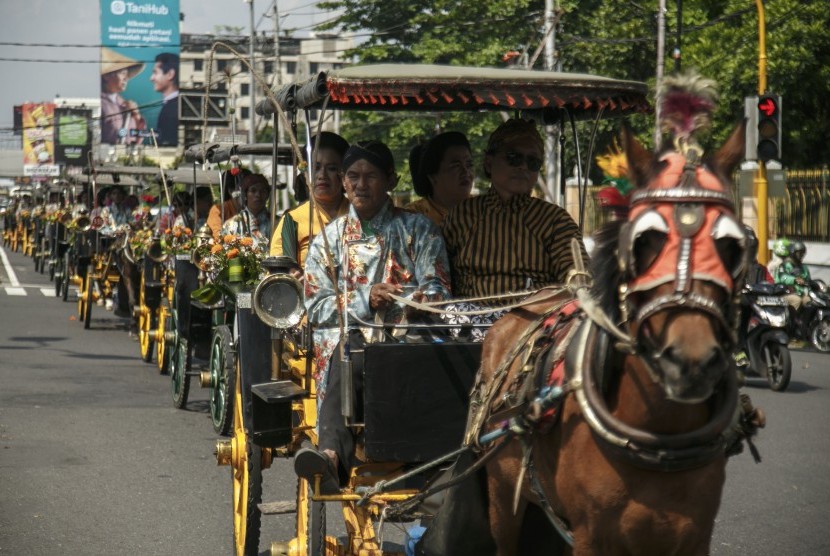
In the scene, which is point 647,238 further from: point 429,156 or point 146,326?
point 146,326

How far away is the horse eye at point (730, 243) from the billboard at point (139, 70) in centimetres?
4981

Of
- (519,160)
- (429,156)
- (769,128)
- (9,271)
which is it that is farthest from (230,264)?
(9,271)

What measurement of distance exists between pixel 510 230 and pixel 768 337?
8.71 metres

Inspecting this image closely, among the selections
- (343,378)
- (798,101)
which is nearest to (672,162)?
(343,378)

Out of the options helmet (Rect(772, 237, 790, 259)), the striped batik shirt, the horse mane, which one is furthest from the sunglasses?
helmet (Rect(772, 237, 790, 259))

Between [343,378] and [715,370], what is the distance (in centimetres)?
212

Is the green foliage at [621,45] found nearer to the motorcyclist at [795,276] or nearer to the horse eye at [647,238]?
the motorcyclist at [795,276]

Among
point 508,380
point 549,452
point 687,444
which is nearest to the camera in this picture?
point 687,444

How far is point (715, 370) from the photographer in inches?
120

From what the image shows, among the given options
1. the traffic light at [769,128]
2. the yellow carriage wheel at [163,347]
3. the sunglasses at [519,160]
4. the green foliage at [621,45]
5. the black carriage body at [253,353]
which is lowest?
the yellow carriage wheel at [163,347]

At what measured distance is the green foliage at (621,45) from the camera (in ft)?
84.4

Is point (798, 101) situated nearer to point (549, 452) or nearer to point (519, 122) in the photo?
point (519, 122)

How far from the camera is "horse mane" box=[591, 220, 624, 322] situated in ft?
11.3

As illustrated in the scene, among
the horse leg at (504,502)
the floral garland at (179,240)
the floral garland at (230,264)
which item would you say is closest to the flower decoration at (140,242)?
the floral garland at (179,240)
